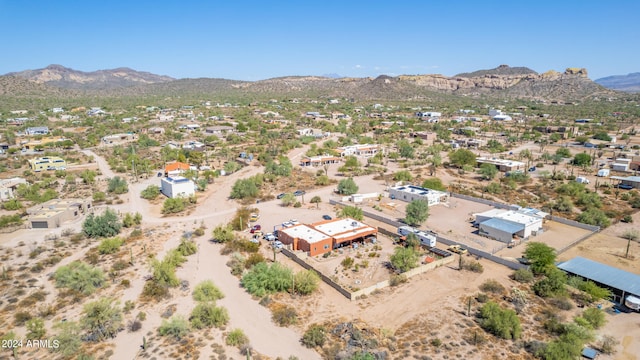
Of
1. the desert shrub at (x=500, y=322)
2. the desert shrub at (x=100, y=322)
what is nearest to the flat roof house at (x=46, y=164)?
the desert shrub at (x=100, y=322)

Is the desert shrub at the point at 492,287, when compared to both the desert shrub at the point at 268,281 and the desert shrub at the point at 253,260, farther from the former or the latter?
the desert shrub at the point at 253,260

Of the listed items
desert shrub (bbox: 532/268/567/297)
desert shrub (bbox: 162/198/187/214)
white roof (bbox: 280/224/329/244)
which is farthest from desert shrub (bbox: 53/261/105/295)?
desert shrub (bbox: 532/268/567/297)

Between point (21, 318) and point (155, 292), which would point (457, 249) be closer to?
point (155, 292)

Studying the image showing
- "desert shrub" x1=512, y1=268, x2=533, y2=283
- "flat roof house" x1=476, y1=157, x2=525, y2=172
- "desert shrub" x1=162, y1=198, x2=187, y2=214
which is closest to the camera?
"desert shrub" x1=512, y1=268, x2=533, y2=283

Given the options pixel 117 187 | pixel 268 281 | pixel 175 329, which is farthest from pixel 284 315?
pixel 117 187

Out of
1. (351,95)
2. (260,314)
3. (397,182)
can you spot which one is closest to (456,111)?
(351,95)

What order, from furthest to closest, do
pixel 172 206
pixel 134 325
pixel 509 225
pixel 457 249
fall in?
pixel 172 206
pixel 509 225
pixel 457 249
pixel 134 325

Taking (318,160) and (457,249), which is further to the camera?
(318,160)

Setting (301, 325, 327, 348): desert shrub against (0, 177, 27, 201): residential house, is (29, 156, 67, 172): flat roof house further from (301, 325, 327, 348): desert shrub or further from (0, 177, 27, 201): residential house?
(301, 325, 327, 348): desert shrub
